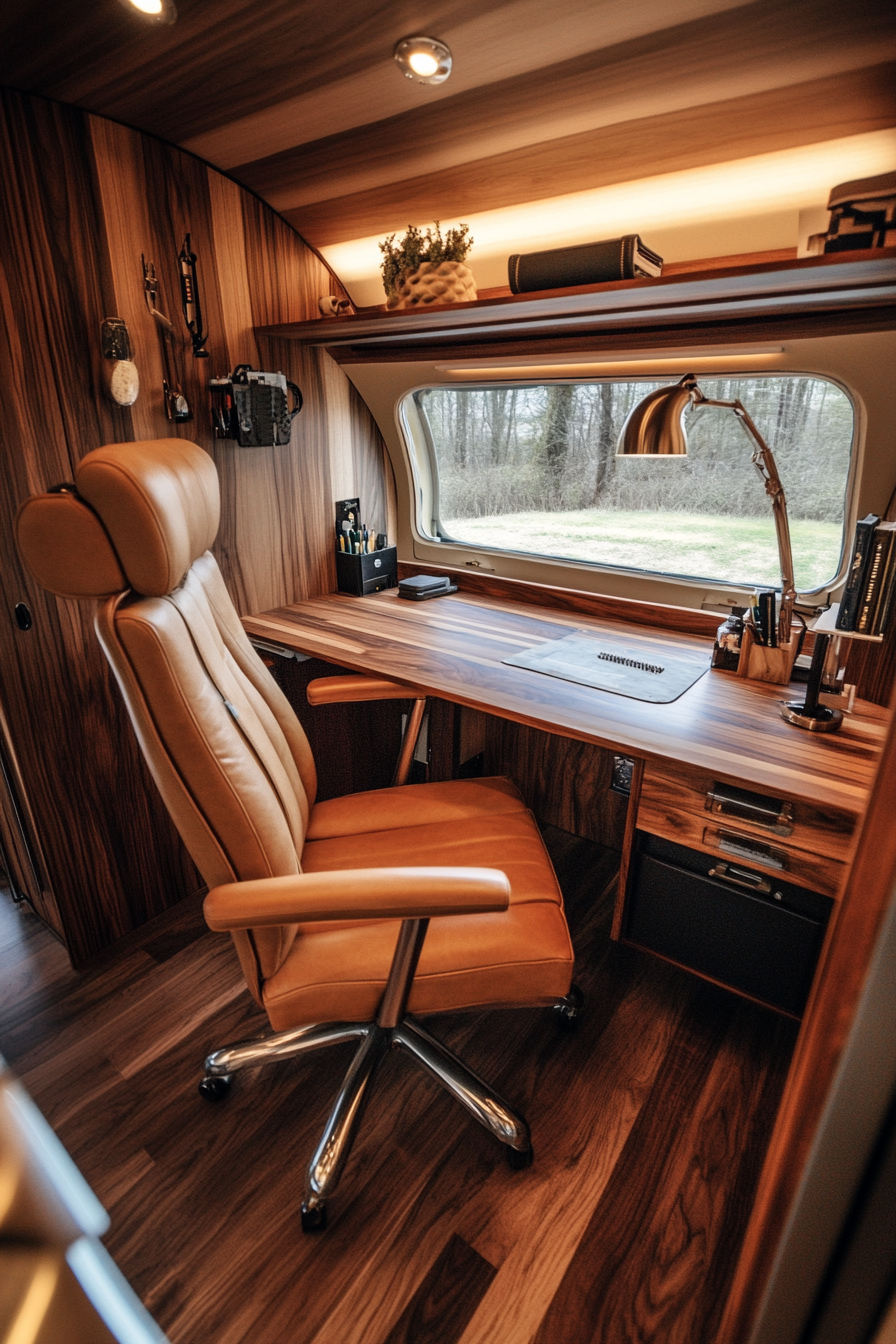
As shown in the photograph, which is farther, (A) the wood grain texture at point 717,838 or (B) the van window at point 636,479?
(B) the van window at point 636,479

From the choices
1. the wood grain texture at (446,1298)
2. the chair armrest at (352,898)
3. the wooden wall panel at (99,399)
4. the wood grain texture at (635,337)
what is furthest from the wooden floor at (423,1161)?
the wood grain texture at (635,337)

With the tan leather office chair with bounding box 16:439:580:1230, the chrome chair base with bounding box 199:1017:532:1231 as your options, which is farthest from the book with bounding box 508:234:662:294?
the chrome chair base with bounding box 199:1017:532:1231

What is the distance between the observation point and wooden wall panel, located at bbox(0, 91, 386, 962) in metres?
1.52

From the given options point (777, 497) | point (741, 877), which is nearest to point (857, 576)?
point (777, 497)

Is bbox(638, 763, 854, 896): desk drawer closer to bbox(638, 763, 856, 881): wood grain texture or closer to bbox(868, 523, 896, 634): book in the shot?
bbox(638, 763, 856, 881): wood grain texture

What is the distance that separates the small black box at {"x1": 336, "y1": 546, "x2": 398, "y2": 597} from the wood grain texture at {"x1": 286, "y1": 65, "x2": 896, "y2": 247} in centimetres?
106

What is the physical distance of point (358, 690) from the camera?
5.43 ft

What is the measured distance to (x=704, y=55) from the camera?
1.12 meters

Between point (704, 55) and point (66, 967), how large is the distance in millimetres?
2586

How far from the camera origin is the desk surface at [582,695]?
1.27m

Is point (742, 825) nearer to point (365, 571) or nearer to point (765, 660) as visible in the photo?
point (765, 660)

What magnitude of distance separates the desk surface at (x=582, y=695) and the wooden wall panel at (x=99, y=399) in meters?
0.48

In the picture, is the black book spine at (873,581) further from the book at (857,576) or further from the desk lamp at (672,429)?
the desk lamp at (672,429)

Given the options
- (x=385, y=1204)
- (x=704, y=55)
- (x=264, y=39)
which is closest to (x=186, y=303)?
(x=264, y=39)
